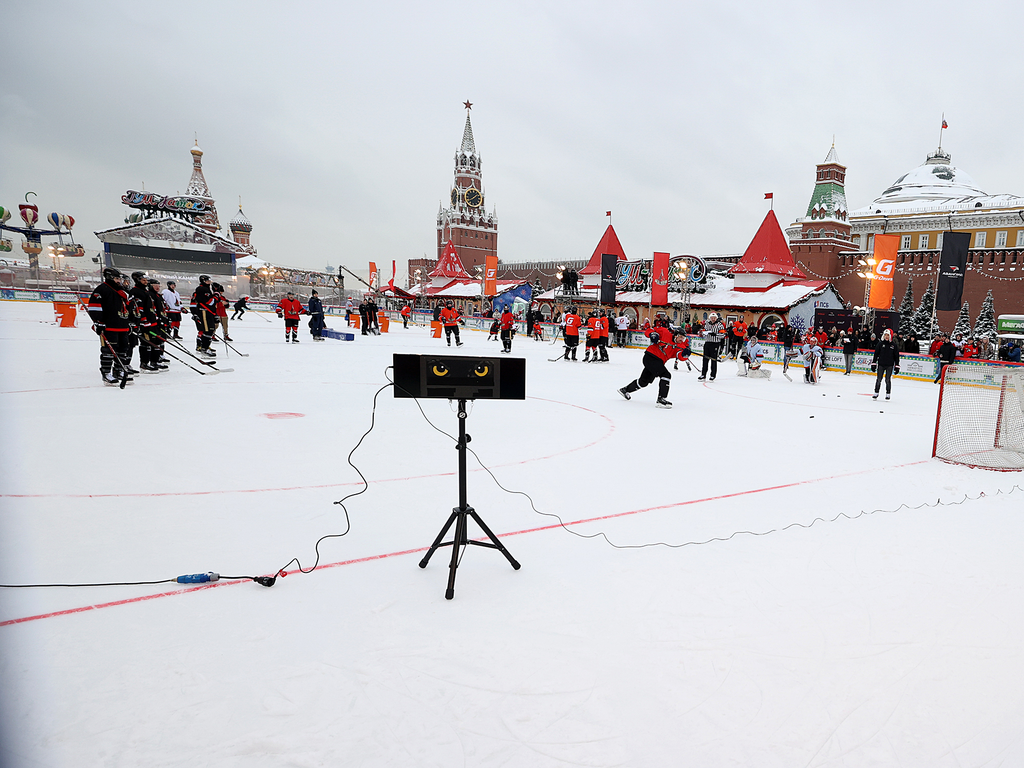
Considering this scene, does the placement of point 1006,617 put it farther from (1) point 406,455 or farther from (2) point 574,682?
(1) point 406,455

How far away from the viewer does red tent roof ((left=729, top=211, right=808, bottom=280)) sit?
89.7ft

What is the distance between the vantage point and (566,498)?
163 inches

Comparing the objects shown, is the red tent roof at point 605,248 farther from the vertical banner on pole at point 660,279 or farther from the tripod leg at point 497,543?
the tripod leg at point 497,543

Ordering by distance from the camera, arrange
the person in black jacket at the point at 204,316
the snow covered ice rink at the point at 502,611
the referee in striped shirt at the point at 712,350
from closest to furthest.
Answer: the snow covered ice rink at the point at 502,611, the person in black jacket at the point at 204,316, the referee in striped shirt at the point at 712,350

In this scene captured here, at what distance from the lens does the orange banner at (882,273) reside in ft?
Result: 63.7

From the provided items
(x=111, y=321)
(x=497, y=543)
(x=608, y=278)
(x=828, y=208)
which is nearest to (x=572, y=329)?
(x=111, y=321)

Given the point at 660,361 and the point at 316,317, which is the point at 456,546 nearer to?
the point at 660,361

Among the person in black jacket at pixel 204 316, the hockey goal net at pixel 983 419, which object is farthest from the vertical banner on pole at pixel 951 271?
the person in black jacket at pixel 204 316

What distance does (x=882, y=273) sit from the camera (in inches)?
770

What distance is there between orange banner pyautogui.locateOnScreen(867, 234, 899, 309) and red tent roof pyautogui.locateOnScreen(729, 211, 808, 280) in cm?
774

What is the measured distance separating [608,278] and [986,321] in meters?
23.3

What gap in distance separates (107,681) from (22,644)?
1.71ft

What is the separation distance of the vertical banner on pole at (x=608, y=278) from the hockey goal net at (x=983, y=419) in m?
20.4

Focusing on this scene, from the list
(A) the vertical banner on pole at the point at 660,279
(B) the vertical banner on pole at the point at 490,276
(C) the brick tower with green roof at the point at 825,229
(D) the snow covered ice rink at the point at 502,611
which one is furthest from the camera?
(C) the brick tower with green roof at the point at 825,229
